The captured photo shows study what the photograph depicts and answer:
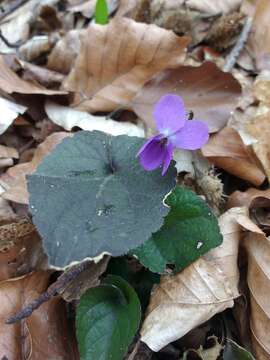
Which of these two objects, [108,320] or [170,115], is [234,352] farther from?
[170,115]

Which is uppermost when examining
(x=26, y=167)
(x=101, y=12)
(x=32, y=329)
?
(x=101, y=12)

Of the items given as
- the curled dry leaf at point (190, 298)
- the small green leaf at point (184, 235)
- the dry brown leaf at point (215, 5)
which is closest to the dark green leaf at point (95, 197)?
the small green leaf at point (184, 235)

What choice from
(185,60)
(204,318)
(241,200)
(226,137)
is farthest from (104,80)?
(204,318)

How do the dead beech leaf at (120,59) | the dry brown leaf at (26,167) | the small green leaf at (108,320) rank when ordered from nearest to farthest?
1. the small green leaf at (108,320)
2. the dry brown leaf at (26,167)
3. the dead beech leaf at (120,59)

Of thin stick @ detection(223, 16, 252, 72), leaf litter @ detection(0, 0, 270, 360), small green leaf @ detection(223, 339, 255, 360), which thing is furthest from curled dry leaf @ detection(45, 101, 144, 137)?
small green leaf @ detection(223, 339, 255, 360)

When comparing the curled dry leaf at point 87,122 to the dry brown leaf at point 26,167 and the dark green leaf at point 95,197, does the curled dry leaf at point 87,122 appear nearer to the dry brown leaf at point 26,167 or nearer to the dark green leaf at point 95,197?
the dry brown leaf at point 26,167

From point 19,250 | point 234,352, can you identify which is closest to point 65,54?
point 19,250
